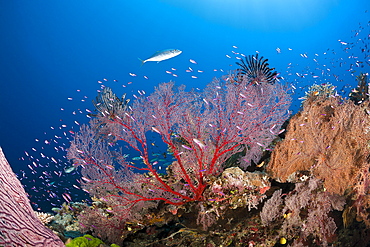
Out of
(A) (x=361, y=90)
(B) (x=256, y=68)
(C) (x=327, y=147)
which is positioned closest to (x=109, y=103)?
(B) (x=256, y=68)

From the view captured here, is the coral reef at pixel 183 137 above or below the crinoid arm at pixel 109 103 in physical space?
below

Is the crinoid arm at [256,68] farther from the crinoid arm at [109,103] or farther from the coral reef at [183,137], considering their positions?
the crinoid arm at [109,103]

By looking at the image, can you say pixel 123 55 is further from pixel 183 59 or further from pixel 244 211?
pixel 244 211

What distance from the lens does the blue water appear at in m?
67.4

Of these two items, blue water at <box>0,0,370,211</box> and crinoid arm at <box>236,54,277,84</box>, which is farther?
blue water at <box>0,0,370,211</box>

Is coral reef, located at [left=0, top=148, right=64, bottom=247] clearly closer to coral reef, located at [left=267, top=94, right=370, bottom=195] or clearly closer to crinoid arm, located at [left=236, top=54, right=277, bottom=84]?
coral reef, located at [left=267, top=94, right=370, bottom=195]

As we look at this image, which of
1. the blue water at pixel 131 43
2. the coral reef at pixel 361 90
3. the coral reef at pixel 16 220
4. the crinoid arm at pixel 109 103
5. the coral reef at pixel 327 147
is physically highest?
the blue water at pixel 131 43

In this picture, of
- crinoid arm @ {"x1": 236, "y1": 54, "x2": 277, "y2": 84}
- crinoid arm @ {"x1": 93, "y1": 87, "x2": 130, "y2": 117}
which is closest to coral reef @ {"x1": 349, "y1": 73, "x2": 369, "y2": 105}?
crinoid arm @ {"x1": 236, "y1": 54, "x2": 277, "y2": 84}

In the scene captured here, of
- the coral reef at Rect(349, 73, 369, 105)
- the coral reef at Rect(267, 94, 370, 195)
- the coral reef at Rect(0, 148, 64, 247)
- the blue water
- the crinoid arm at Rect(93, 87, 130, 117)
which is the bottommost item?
the coral reef at Rect(0, 148, 64, 247)

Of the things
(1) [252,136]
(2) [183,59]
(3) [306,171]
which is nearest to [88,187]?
(1) [252,136]

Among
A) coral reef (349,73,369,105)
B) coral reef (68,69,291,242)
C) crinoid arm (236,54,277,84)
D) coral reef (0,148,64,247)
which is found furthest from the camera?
coral reef (349,73,369,105)

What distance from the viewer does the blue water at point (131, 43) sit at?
67.4m

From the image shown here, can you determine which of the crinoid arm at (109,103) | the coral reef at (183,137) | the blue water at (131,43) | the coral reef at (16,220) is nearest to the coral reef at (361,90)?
the coral reef at (183,137)

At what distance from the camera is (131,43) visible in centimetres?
9819
